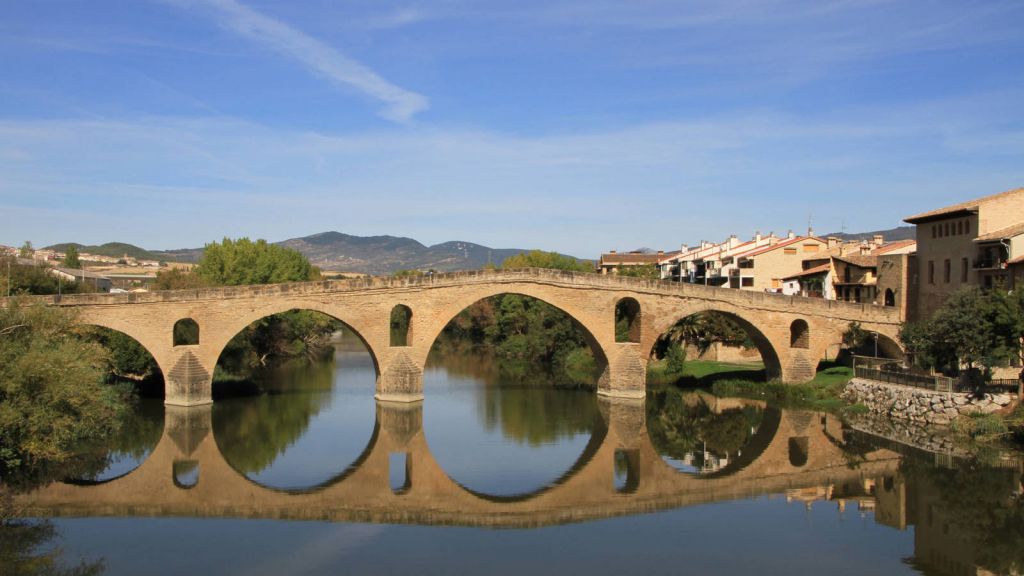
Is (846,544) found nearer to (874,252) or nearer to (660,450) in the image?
(660,450)

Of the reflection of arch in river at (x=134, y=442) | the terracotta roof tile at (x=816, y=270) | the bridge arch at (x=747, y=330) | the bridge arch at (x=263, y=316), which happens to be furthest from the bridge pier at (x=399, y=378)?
the terracotta roof tile at (x=816, y=270)

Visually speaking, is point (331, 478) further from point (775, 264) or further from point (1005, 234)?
point (775, 264)

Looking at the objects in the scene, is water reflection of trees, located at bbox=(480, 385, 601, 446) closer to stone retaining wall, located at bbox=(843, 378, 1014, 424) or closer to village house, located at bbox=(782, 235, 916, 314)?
stone retaining wall, located at bbox=(843, 378, 1014, 424)

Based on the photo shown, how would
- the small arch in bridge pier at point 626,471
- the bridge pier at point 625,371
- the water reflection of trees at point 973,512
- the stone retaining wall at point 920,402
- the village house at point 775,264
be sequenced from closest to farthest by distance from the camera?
the water reflection of trees at point 973,512 < the small arch in bridge pier at point 626,471 < the stone retaining wall at point 920,402 < the bridge pier at point 625,371 < the village house at point 775,264

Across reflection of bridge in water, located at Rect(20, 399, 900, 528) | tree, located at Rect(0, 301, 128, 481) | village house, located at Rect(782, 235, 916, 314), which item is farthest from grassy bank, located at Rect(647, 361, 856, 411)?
tree, located at Rect(0, 301, 128, 481)

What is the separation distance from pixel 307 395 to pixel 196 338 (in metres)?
4.93

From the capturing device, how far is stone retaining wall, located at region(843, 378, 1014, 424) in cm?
2581

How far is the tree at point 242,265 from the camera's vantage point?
4872cm

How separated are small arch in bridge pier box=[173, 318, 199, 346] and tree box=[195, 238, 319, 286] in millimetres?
9196

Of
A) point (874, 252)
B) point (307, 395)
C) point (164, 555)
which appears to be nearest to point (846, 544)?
point (164, 555)

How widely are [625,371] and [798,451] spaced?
10.2m

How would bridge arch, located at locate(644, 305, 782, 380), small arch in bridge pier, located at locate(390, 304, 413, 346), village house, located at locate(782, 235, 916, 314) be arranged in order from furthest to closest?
small arch in bridge pier, located at locate(390, 304, 413, 346) → village house, located at locate(782, 235, 916, 314) → bridge arch, located at locate(644, 305, 782, 380)

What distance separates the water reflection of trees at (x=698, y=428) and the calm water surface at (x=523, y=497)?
0.13 m

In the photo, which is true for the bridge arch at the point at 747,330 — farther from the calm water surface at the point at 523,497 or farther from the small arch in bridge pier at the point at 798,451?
the small arch in bridge pier at the point at 798,451
